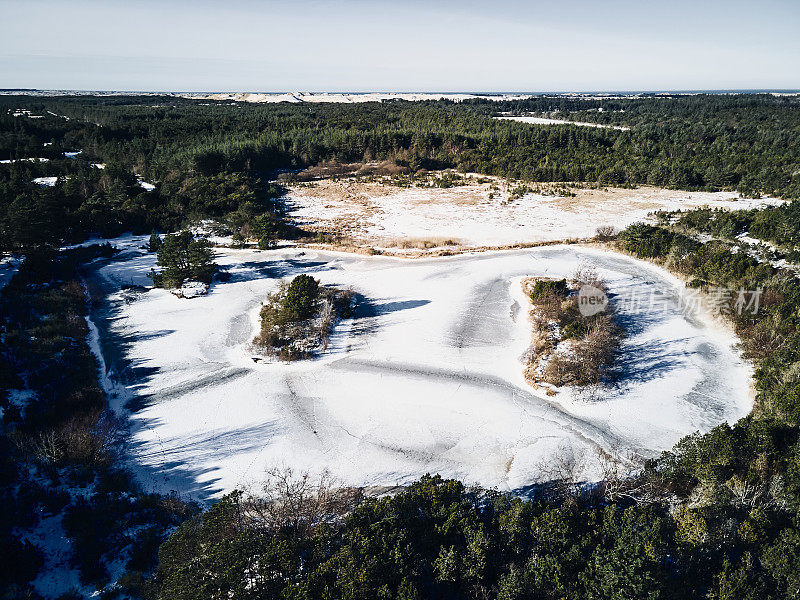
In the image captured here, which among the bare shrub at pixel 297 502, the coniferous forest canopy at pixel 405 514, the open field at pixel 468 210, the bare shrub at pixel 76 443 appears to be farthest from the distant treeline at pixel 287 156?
the bare shrub at pixel 297 502

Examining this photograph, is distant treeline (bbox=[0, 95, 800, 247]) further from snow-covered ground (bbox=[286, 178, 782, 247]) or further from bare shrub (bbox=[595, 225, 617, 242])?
bare shrub (bbox=[595, 225, 617, 242])

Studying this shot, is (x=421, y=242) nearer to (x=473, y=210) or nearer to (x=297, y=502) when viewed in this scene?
(x=473, y=210)

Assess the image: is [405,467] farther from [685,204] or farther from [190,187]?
[685,204]

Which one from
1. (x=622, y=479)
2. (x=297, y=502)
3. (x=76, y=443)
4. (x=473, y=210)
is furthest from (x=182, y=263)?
(x=473, y=210)

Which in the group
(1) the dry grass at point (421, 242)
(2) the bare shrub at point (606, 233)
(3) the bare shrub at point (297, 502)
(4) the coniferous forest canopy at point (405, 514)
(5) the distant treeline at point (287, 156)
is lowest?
(3) the bare shrub at point (297, 502)

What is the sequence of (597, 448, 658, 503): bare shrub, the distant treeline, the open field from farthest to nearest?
the distant treeline, the open field, (597, 448, 658, 503): bare shrub

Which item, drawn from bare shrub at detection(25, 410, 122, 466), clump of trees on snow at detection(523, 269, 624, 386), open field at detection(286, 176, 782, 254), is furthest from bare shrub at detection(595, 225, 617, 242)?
bare shrub at detection(25, 410, 122, 466)

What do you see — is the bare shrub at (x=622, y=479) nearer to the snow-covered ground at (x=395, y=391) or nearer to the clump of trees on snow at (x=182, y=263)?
the snow-covered ground at (x=395, y=391)
